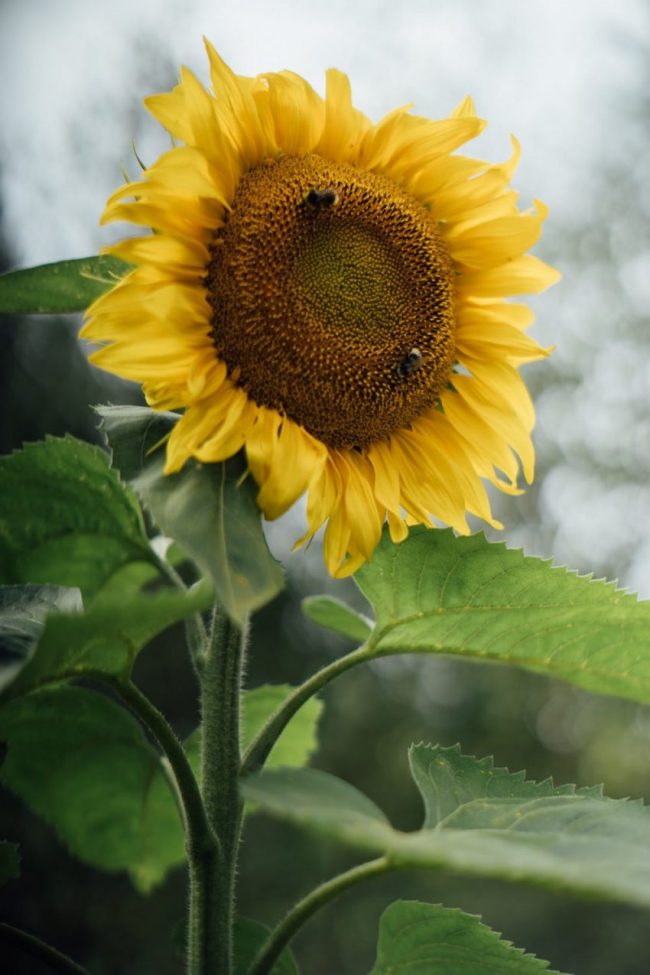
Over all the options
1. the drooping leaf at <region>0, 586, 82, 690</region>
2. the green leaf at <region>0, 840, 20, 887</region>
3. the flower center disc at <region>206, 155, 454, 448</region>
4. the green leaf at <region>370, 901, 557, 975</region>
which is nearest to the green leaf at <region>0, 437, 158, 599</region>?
the drooping leaf at <region>0, 586, 82, 690</region>

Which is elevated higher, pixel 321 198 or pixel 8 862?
pixel 321 198

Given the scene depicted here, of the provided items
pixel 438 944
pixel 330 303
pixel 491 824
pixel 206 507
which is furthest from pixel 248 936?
pixel 330 303

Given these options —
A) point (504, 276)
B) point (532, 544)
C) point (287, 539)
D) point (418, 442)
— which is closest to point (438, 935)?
point (418, 442)

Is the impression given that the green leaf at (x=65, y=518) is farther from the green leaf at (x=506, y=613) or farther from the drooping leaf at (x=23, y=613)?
the green leaf at (x=506, y=613)

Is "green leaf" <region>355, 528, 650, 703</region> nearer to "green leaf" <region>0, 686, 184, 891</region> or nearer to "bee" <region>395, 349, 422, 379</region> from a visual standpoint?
"bee" <region>395, 349, 422, 379</region>

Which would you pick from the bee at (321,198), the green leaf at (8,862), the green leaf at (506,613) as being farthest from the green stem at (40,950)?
the bee at (321,198)

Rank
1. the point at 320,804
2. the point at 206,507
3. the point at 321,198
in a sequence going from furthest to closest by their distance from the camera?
the point at 321,198
the point at 206,507
the point at 320,804

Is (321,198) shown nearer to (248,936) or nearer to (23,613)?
(23,613)
